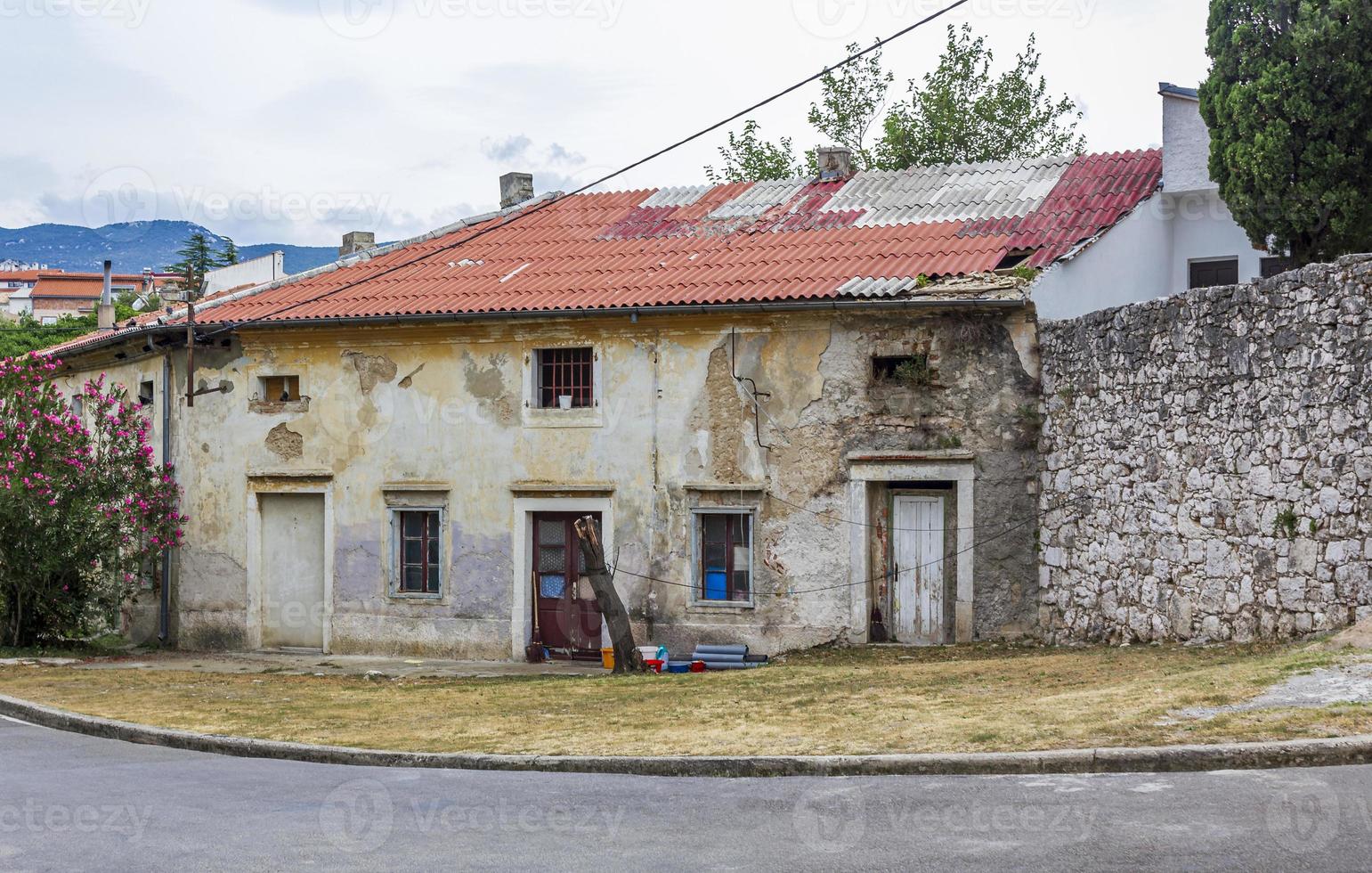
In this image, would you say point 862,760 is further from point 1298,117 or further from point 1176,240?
point 1176,240

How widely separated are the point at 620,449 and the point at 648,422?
525 millimetres

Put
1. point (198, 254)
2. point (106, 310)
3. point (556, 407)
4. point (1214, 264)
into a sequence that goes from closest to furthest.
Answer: point (556, 407) → point (1214, 264) → point (106, 310) → point (198, 254)

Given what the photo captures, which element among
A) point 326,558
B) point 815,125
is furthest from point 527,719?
point 815,125

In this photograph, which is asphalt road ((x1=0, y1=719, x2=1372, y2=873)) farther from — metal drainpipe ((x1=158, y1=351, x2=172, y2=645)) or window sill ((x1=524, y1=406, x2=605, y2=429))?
metal drainpipe ((x1=158, y1=351, x2=172, y2=645))

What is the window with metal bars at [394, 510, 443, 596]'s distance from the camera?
1948 cm

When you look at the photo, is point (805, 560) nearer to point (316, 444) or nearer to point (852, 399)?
point (852, 399)

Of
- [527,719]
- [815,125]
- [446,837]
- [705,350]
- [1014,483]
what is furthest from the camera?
[815,125]

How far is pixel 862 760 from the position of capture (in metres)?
8.84

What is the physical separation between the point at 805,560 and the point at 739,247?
15.2ft

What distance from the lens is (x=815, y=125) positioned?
1459 inches

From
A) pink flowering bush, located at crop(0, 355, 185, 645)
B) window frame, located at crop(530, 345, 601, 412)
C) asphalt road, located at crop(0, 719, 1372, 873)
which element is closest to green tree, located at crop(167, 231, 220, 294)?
pink flowering bush, located at crop(0, 355, 185, 645)

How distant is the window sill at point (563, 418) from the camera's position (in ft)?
60.8

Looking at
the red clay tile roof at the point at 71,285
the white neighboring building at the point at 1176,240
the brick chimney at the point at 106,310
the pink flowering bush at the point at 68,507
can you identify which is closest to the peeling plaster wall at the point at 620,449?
the pink flowering bush at the point at 68,507

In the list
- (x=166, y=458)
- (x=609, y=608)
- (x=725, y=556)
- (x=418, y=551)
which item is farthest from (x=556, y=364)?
(x=166, y=458)
